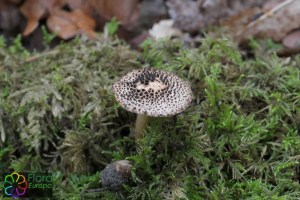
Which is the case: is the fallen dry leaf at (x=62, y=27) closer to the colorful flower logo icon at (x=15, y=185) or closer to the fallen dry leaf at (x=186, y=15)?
the fallen dry leaf at (x=186, y=15)

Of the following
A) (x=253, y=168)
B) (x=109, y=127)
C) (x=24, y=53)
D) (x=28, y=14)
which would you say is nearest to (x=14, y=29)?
(x=28, y=14)

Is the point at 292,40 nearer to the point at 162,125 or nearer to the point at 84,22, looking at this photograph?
the point at 162,125

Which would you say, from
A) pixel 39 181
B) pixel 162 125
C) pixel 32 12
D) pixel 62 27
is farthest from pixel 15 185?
pixel 32 12

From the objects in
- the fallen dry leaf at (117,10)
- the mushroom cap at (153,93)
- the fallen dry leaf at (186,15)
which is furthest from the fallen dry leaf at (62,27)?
the mushroom cap at (153,93)

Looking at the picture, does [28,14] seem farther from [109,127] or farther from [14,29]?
[109,127]

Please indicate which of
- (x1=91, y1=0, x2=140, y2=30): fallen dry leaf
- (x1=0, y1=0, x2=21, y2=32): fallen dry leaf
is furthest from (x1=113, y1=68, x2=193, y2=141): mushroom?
(x1=0, y1=0, x2=21, y2=32): fallen dry leaf

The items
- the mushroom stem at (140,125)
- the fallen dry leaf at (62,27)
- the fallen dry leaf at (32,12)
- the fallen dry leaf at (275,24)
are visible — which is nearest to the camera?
the mushroom stem at (140,125)
